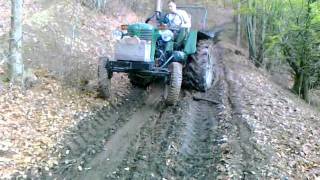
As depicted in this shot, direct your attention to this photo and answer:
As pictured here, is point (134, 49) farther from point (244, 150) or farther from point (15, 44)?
point (244, 150)

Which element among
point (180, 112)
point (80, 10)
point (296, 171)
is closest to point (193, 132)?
point (180, 112)

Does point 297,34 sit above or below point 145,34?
above

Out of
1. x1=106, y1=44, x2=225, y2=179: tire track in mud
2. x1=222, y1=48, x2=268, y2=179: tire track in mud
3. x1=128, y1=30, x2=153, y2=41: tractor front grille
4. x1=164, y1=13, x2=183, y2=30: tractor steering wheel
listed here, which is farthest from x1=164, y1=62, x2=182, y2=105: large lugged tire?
x1=164, y1=13, x2=183, y2=30: tractor steering wheel

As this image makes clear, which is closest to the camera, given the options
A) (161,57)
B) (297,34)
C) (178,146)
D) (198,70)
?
(178,146)

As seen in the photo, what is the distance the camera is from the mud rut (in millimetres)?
5648

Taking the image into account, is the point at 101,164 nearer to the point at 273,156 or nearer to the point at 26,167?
the point at 26,167

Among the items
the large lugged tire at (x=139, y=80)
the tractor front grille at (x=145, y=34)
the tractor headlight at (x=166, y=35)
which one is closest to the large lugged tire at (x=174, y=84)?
the tractor front grille at (x=145, y=34)

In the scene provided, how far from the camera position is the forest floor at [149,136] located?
18.6ft

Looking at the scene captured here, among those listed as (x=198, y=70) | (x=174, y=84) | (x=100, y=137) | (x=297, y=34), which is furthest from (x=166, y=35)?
(x=297, y=34)

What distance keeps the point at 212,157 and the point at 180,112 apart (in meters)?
2.31

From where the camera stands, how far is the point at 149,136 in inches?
276

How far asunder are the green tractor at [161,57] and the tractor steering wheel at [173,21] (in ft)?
0.07

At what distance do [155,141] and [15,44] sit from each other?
3.57 m

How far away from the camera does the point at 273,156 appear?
608 cm
